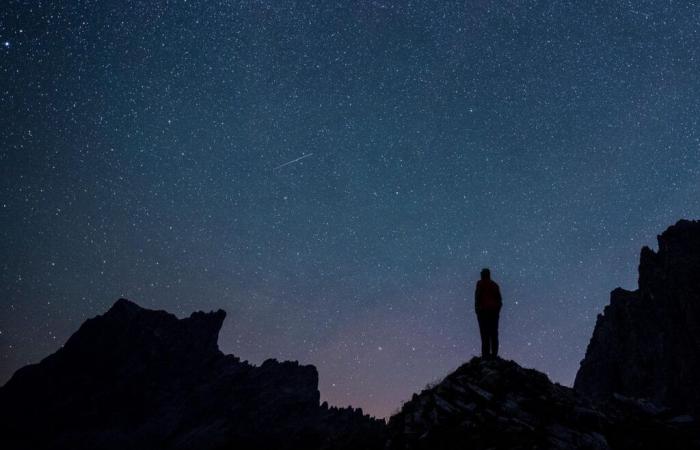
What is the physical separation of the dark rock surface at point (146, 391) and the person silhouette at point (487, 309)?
10307 cm

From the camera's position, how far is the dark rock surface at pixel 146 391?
114938 mm

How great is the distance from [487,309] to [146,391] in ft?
513

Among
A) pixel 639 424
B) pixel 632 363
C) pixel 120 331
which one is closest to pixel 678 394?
pixel 632 363

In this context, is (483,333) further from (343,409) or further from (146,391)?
(146,391)

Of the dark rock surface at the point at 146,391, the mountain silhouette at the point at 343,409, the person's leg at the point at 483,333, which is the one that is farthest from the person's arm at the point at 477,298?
the dark rock surface at the point at 146,391

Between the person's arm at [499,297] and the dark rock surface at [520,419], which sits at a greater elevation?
the person's arm at [499,297]

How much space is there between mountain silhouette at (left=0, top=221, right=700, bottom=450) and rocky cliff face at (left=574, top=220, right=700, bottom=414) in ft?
0.51

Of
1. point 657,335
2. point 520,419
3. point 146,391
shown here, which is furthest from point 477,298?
point 146,391

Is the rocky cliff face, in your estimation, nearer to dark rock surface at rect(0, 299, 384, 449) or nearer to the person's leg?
the person's leg

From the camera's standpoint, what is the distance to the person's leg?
1311 cm

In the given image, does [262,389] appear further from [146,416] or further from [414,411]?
[414,411]

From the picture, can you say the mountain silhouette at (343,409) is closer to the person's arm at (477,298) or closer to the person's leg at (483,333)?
the person's leg at (483,333)

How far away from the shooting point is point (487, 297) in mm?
12984

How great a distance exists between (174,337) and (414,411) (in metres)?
152
